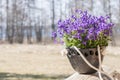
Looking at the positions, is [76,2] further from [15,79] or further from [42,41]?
[15,79]

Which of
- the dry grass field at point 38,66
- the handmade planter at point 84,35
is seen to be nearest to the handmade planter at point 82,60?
the handmade planter at point 84,35

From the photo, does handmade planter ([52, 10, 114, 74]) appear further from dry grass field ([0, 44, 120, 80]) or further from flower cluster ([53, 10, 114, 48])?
dry grass field ([0, 44, 120, 80])

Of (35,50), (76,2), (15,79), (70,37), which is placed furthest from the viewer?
(76,2)

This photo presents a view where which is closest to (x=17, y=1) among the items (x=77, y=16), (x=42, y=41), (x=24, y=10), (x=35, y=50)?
(x=24, y=10)

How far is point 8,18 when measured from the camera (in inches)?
1193

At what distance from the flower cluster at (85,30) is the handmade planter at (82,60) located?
41 mm

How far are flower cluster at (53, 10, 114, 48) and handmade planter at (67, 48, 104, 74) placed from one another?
1.6 inches

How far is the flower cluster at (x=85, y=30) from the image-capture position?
6.93 ft

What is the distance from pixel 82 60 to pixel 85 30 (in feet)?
0.74

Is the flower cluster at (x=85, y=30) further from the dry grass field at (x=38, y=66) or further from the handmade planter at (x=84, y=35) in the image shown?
the dry grass field at (x=38, y=66)

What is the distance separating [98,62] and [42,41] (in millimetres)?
25917

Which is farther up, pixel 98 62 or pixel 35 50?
Answer: pixel 98 62

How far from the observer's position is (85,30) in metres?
2.12

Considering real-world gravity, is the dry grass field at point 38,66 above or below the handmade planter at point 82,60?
below
